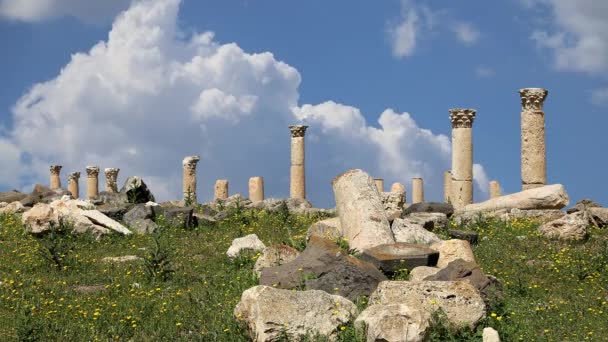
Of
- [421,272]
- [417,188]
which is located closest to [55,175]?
[417,188]

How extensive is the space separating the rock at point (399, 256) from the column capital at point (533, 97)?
16195mm

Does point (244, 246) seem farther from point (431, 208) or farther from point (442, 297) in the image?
point (431, 208)

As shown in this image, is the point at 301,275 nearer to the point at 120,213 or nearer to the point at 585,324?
the point at 585,324

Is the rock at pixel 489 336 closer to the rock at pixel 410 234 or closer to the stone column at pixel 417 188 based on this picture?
the rock at pixel 410 234

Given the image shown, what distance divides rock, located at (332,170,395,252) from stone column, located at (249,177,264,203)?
2346cm

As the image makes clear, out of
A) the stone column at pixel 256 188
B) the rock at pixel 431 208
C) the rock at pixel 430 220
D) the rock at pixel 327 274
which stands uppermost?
the stone column at pixel 256 188

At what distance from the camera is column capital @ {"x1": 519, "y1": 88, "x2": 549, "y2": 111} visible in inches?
1177

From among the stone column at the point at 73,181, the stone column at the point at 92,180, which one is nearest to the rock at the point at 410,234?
the stone column at the point at 92,180

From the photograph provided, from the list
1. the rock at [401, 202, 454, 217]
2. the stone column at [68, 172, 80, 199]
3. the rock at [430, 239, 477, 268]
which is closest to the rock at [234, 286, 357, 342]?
the rock at [430, 239, 477, 268]

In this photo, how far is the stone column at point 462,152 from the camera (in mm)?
31141

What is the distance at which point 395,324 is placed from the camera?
993 cm

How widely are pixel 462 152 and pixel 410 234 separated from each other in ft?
44.8

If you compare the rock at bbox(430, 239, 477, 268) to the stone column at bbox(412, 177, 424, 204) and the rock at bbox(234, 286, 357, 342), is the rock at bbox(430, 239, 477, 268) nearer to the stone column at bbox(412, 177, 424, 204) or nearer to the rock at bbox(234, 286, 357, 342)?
the rock at bbox(234, 286, 357, 342)

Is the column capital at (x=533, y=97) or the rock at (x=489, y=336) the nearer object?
the rock at (x=489, y=336)
